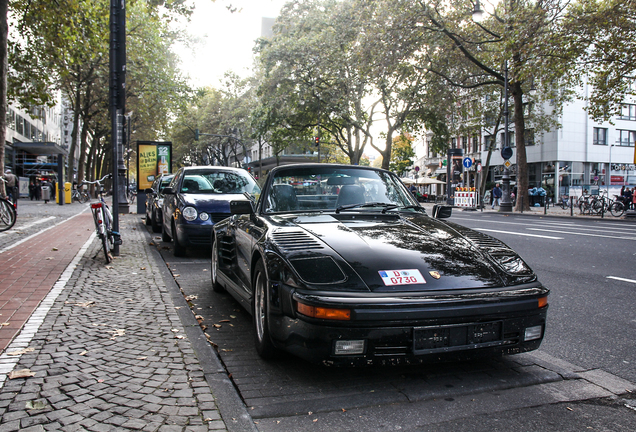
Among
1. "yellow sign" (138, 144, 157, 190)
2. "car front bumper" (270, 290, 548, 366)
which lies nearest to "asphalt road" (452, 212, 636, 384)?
"car front bumper" (270, 290, 548, 366)

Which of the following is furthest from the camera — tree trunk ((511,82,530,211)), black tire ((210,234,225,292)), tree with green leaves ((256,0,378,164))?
tree with green leaves ((256,0,378,164))

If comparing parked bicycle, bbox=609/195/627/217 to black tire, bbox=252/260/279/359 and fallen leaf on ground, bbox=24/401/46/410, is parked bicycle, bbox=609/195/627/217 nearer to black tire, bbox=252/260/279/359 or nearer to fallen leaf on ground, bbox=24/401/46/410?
black tire, bbox=252/260/279/359

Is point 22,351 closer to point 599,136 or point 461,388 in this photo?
point 461,388

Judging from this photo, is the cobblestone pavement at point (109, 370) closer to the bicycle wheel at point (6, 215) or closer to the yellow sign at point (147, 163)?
the bicycle wheel at point (6, 215)

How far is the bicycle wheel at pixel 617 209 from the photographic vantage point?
25.1 metres

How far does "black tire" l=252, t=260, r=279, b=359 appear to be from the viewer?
141 inches

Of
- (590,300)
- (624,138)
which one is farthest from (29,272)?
(624,138)

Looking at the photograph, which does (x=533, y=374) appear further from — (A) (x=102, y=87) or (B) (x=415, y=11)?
(A) (x=102, y=87)

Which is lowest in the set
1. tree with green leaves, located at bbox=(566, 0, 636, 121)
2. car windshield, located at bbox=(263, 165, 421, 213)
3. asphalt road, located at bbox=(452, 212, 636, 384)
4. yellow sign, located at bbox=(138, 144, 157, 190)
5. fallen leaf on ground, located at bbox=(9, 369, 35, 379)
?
asphalt road, located at bbox=(452, 212, 636, 384)

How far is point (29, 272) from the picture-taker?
698 cm

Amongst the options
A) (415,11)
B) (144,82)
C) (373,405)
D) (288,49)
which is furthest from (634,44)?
(144,82)

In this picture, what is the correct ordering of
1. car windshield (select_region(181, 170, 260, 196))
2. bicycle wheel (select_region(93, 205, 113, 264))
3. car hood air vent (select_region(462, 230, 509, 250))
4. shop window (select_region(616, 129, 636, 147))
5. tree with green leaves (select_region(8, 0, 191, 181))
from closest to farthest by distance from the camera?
car hood air vent (select_region(462, 230, 509, 250)) → bicycle wheel (select_region(93, 205, 113, 264)) → car windshield (select_region(181, 170, 260, 196)) → tree with green leaves (select_region(8, 0, 191, 181)) → shop window (select_region(616, 129, 636, 147))

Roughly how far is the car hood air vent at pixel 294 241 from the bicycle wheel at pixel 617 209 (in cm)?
2545

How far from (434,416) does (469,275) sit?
0.87 metres
